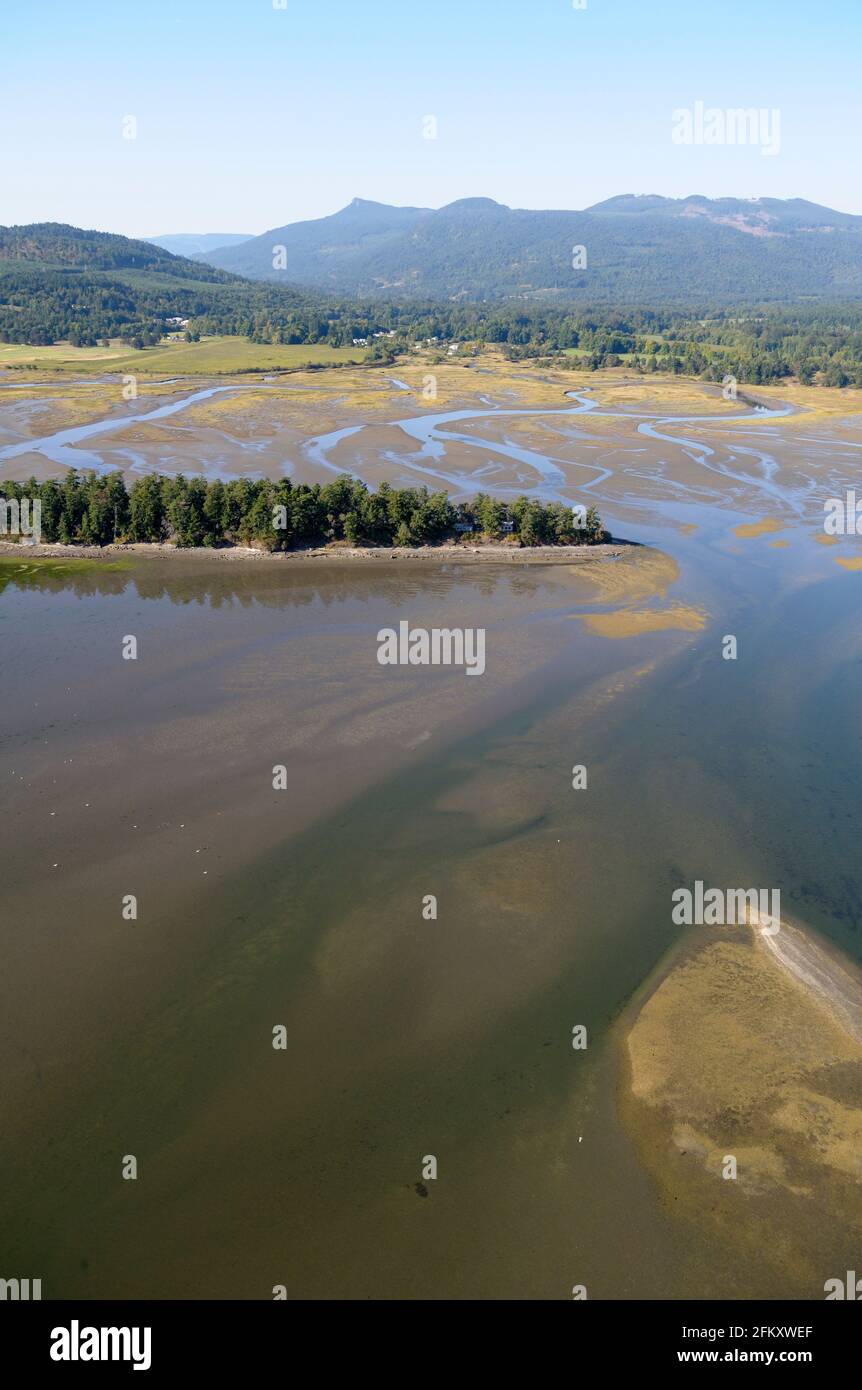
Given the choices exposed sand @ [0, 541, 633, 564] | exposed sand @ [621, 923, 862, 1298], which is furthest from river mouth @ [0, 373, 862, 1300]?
exposed sand @ [0, 541, 633, 564]

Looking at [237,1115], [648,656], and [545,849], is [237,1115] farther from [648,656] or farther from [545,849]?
[648,656]

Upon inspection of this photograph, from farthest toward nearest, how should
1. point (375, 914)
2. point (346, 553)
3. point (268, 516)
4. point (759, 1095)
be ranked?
point (346, 553)
point (268, 516)
point (375, 914)
point (759, 1095)

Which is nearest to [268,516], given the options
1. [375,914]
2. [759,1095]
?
[375,914]

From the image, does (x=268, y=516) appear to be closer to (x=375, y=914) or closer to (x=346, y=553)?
(x=346, y=553)

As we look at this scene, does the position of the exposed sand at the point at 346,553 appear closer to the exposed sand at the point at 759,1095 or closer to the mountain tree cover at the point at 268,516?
the mountain tree cover at the point at 268,516

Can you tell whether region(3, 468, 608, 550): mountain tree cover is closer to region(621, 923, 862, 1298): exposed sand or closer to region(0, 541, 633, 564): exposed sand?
region(0, 541, 633, 564): exposed sand

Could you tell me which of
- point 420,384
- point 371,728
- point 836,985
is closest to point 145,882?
point 371,728
